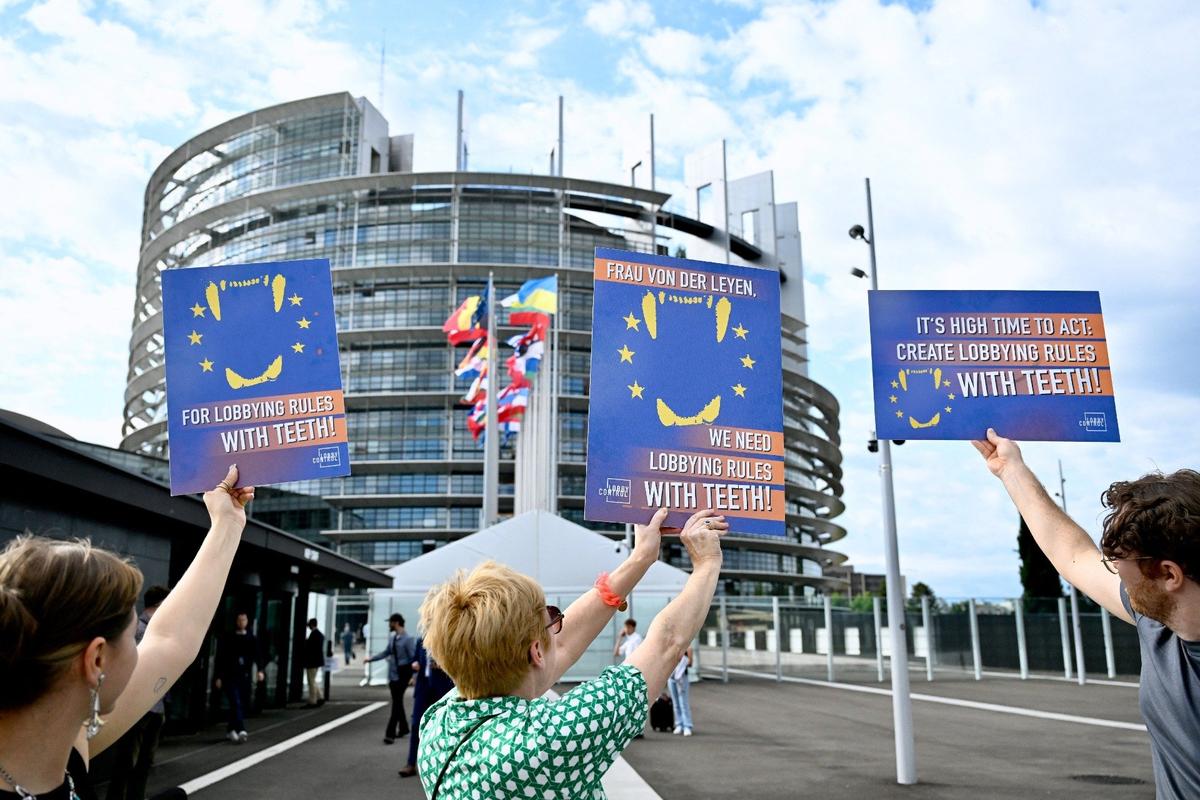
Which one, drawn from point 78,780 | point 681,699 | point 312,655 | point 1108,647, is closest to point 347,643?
point 312,655

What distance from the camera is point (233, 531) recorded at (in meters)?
2.76

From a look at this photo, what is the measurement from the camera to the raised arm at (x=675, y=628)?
2.39 metres

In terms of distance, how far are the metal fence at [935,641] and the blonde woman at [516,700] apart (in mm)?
27948

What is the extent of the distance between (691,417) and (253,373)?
5.68 feet

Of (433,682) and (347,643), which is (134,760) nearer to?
(433,682)

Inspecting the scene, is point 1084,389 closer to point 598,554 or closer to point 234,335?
point 234,335

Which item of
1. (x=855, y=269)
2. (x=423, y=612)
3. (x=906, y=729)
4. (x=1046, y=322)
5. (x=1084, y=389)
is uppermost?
(x=855, y=269)

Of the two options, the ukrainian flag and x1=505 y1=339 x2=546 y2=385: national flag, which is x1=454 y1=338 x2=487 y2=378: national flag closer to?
x1=505 y1=339 x2=546 y2=385: national flag

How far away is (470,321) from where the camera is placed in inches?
1465

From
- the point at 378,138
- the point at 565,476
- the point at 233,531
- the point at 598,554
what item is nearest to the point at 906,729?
the point at 233,531

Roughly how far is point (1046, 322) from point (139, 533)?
34.8 ft

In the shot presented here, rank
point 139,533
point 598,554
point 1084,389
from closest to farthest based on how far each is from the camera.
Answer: point 1084,389 < point 139,533 < point 598,554

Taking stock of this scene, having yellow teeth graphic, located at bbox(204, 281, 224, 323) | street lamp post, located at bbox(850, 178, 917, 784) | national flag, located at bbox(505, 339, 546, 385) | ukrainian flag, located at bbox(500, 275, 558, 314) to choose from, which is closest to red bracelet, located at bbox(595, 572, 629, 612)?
yellow teeth graphic, located at bbox(204, 281, 224, 323)

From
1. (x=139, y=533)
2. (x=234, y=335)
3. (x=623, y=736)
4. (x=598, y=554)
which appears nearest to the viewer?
(x=623, y=736)
